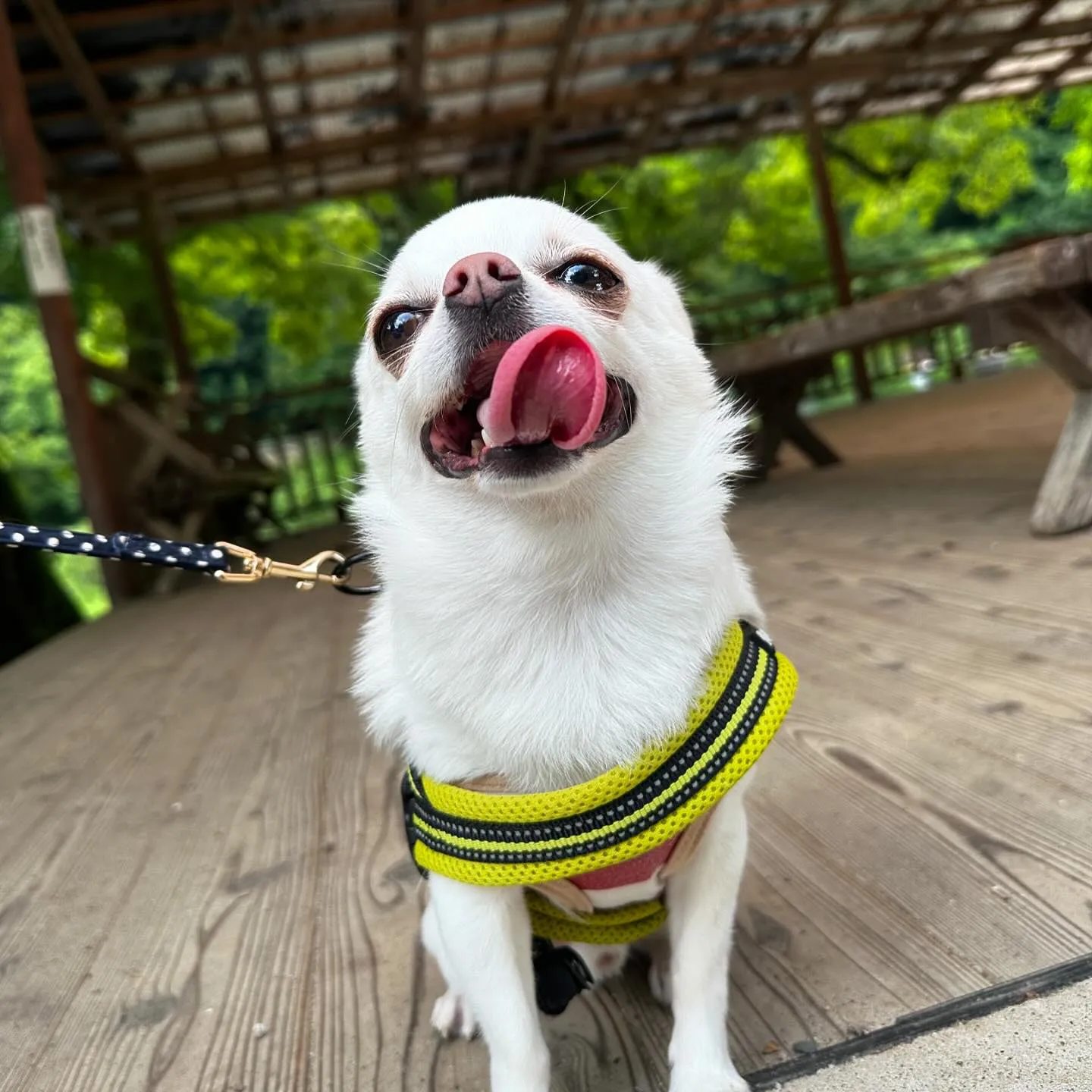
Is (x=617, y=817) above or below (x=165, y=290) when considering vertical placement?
below

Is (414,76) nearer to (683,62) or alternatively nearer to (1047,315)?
(683,62)

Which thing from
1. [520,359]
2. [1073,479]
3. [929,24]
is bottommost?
[1073,479]

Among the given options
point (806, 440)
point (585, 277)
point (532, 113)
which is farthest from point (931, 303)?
point (532, 113)

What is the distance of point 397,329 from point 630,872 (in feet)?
2.24

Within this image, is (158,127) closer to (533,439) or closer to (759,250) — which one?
(533,439)

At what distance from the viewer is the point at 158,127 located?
6312 mm

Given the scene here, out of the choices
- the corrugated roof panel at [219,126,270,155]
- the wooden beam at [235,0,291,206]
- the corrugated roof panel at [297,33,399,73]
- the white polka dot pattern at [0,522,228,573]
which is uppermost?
the corrugated roof panel at [297,33,399,73]

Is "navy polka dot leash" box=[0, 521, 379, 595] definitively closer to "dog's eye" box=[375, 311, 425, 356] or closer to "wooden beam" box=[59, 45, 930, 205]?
"dog's eye" box=[375, 311, 425, 356]

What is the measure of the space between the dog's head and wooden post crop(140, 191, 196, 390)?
21.8 feet

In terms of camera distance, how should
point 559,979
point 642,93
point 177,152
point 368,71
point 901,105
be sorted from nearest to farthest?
point 559,979 → point 368,71 → point 177,152 → point 642,93 → point 901,105

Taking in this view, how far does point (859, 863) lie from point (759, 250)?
1333cm

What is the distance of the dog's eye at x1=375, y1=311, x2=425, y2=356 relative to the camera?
1.11m

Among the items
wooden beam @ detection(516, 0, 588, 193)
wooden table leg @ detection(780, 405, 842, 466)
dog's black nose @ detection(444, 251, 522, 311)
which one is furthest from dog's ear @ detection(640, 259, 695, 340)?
wooden beam @ detection(516, 0, 588, 193)

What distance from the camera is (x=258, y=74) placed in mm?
5570
